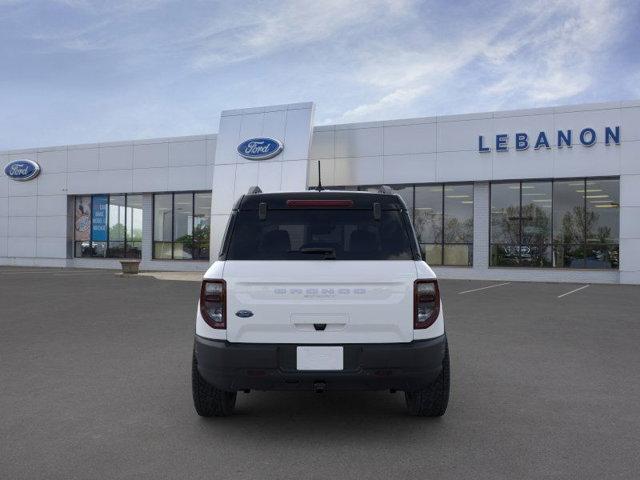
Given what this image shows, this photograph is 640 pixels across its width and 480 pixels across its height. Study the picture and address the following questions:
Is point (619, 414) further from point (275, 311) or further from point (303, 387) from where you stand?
point (275, 311)

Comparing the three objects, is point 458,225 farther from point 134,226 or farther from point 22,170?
point 22,170

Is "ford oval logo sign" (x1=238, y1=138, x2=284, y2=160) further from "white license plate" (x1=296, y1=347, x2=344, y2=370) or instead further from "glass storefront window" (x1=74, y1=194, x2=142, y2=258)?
"white license plate" (x1=296, y1=347, x2=344, y2=370)

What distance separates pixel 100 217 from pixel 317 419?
2976cm

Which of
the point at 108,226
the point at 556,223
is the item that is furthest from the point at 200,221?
the point at 556,223

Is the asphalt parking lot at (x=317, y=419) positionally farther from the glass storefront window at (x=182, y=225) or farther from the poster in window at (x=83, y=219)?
the poster in window at (x=83, y=219)

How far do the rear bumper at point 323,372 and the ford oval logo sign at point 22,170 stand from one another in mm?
32773

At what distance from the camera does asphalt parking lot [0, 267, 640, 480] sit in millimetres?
3854

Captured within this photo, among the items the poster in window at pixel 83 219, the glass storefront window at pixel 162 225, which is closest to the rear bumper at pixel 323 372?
the glass storefront window at pixel 162 225

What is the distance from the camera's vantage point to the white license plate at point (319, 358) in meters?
4.14

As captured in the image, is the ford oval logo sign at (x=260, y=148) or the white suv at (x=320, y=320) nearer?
the white suv at (x=320, y=320)

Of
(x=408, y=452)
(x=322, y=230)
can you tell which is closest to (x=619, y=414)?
(x=408, y=452)

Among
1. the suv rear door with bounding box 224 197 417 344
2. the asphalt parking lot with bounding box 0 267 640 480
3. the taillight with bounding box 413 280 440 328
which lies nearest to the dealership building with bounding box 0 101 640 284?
the asphalt parking lot with bounding box 0 267 640 480

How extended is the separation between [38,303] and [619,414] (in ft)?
41.0

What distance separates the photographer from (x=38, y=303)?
13688mm
